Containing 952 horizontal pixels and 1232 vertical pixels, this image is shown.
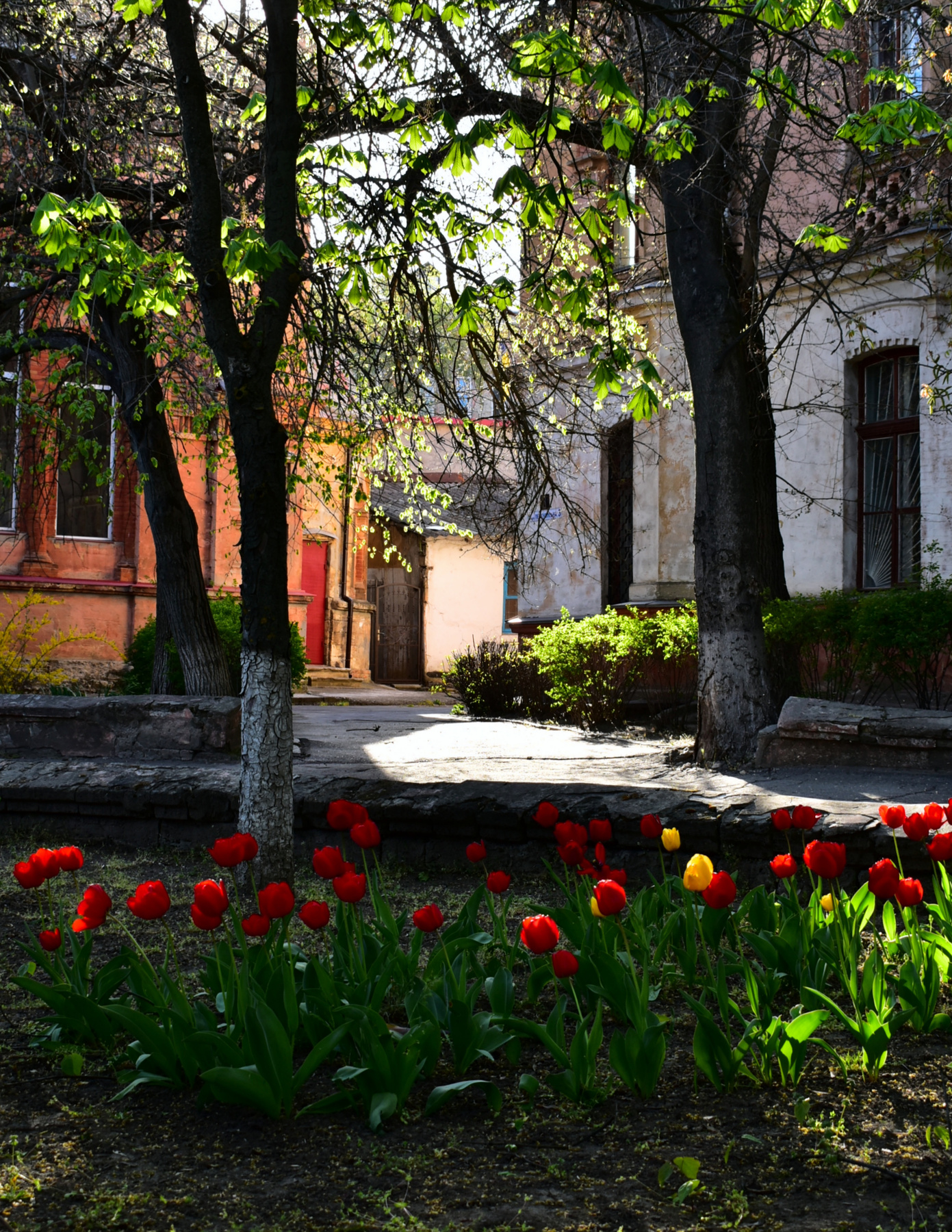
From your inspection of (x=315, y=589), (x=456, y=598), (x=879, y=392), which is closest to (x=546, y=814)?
(x=879, y=392)

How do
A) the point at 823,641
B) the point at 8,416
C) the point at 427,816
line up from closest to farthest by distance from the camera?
the point at 427,816
the point at 823,641
the point at 8,416

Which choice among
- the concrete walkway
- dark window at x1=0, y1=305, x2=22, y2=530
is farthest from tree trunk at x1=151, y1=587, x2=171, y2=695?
dark window at x1=0, y1=305, x2=22, y2=530

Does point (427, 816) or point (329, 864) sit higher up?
point (329, 864)

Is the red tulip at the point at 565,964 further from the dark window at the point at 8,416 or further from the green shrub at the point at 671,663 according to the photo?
the green shrub at the point at 671,663

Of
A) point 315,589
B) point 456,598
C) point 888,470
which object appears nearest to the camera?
point 888,470

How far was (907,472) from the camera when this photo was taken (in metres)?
11.8

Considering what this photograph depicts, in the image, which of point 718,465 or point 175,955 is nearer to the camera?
point 175,955

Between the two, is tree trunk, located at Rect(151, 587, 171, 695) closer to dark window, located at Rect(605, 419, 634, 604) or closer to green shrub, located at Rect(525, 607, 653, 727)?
green shrub, located at Rect(525, 607, 653, 727)

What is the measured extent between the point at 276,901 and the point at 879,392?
1123 cm

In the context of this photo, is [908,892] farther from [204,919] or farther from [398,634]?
[398,634]

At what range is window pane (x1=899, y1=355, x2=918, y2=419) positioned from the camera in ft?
38.5

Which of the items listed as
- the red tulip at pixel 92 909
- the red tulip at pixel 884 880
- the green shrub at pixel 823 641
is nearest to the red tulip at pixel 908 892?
the red tulip at pixel 884 880

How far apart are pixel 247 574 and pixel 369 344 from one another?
107 inches

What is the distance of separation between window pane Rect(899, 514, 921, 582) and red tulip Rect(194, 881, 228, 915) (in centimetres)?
1039
